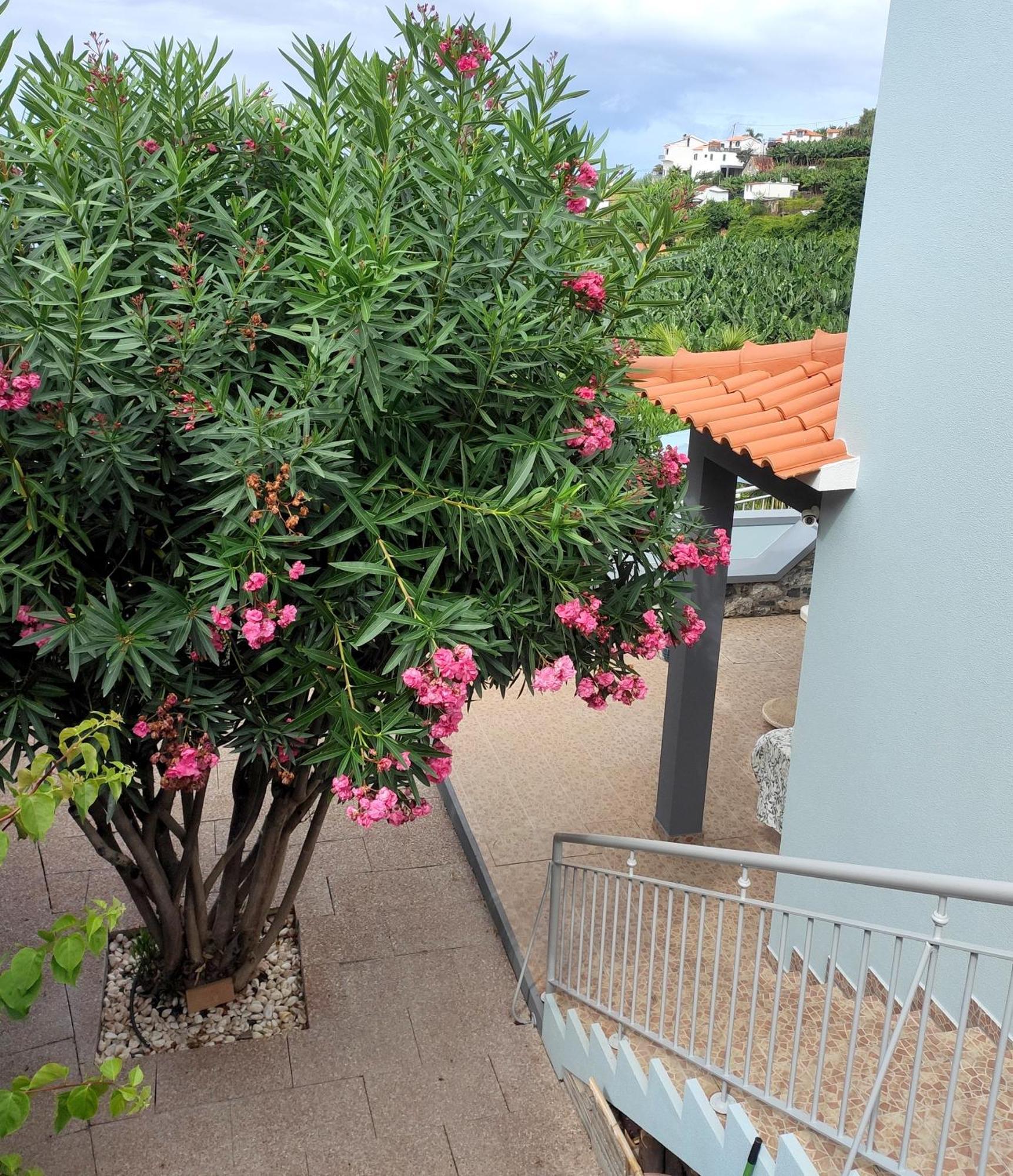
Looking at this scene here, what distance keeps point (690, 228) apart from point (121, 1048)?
443 cm

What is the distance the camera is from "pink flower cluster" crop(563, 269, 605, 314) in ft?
11.2

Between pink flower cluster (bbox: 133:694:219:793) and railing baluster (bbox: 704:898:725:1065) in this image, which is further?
railing baluster (bbox: 704:898:725:1065)

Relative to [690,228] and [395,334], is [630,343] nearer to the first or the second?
[690,228]

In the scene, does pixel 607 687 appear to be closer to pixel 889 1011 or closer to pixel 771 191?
pixel 889 1011

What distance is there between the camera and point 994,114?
340 cm

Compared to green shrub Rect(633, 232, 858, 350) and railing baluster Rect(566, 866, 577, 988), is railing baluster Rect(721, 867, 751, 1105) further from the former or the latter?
green shrub Rect(633, 232, 858, 350)

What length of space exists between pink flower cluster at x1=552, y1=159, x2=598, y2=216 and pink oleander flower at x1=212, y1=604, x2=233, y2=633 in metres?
1.63

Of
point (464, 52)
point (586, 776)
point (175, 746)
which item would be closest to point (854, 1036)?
point (175, 746)

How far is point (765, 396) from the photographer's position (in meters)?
4.99

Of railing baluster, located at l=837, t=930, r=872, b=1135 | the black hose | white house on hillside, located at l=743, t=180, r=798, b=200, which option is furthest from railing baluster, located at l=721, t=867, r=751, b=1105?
white house on hillside, located at l=743, t=180, r=798, b=200

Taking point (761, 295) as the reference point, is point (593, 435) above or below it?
below

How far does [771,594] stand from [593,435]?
7.45m

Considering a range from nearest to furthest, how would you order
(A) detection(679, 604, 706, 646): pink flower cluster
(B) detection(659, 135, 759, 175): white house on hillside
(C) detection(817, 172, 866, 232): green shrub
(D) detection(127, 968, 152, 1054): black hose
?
(A) detection(679, 604, 706, 646): pink flower cluster → (D) detection(127, 968, 152, 1054): black hose → (C) detection(817, 172, 866, 232): green shrub → (B) detection(659, 135, 759, 175): white house on hillside

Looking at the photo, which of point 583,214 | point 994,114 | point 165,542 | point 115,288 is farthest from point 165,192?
point 994,114
